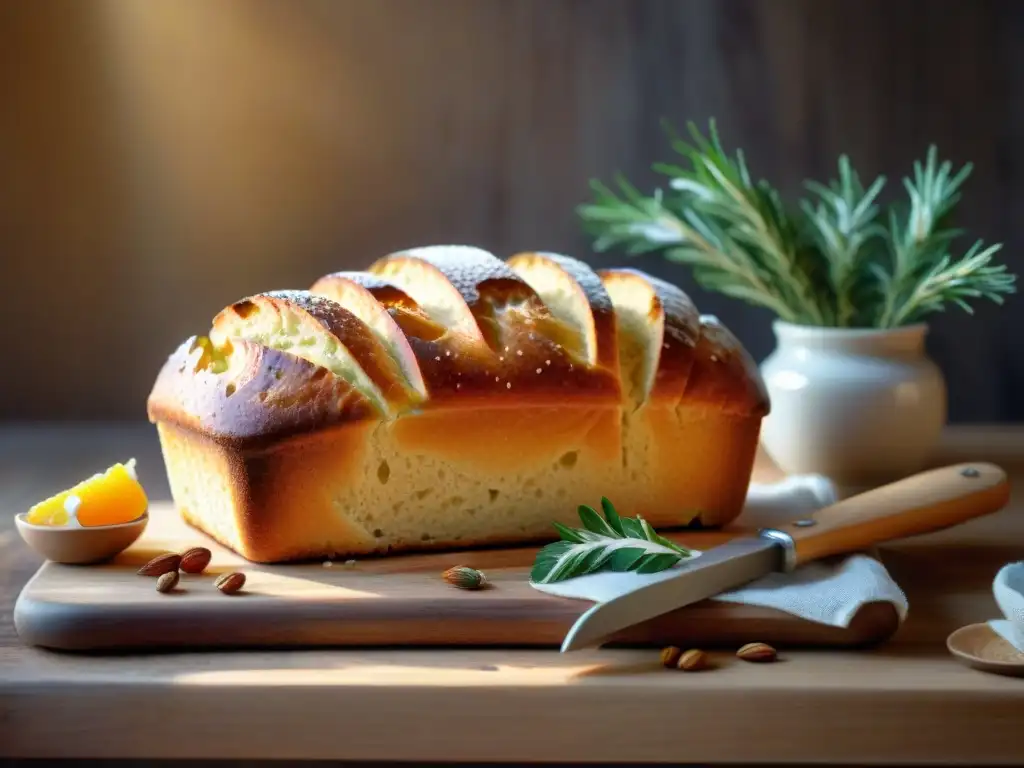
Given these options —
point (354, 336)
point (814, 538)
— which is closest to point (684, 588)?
point (814, 538)

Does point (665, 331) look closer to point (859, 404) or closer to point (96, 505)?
point (859, 404)

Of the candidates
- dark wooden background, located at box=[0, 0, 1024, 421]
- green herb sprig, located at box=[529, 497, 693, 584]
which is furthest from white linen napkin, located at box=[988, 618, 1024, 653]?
dark wooden background, located at box=[0, 0, 1024, 421]

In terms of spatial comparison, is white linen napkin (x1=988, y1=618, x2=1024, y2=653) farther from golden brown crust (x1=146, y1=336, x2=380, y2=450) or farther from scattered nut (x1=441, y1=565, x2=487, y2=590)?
golden brown crust (x1=146, y1=336, x2=380, y2=450)

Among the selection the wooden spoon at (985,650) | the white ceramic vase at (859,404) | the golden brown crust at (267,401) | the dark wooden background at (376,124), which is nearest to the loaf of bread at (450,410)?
the golden brown crust at (267,401)

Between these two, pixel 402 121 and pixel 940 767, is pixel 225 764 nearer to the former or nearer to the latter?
pixel 940 767

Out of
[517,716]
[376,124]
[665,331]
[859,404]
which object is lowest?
[517,716]

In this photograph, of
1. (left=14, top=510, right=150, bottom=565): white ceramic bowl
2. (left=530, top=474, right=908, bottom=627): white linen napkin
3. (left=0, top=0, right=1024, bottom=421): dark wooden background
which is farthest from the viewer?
(left=0, top=0, right=1024, bottom=421): dark wooden background
